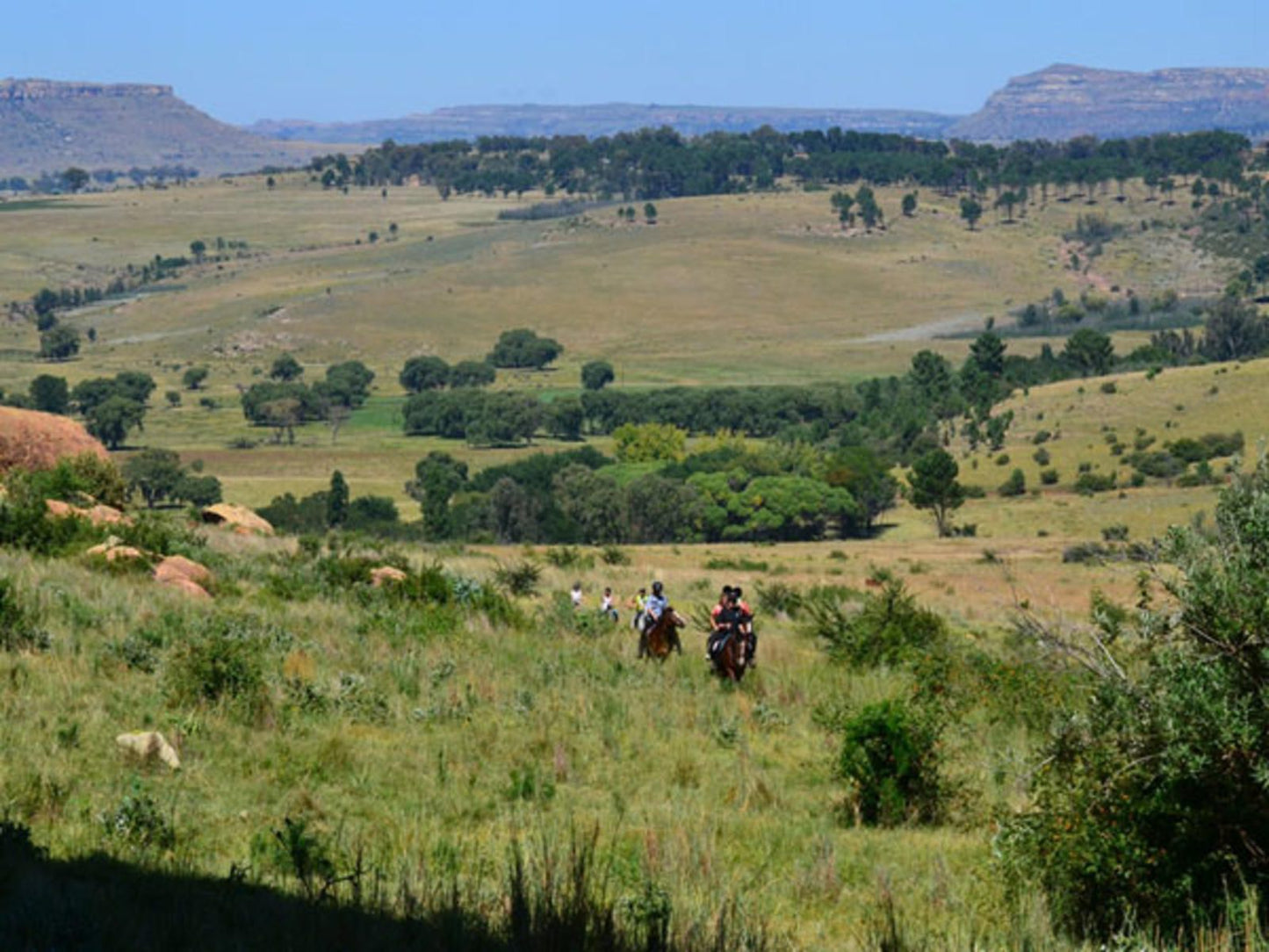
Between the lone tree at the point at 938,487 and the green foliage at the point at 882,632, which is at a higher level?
the green foliage at the point at 882,632

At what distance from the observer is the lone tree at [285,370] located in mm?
163650

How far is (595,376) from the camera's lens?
516ft

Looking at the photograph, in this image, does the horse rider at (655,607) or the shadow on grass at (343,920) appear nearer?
the shadow on grass at (343,920)

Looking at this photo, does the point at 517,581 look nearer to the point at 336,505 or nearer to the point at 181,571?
the point at 181,571

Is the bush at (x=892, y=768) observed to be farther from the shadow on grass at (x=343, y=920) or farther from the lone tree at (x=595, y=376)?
the lone tree at (x=595, y=376)

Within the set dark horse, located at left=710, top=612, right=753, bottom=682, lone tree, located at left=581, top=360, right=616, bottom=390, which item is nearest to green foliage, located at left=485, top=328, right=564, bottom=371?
lone tree, located at left=581, top=360, right=616, bottom=390

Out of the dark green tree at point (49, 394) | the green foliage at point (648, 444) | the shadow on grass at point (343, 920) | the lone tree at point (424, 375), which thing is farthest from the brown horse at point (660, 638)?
the lone tree at point (424, 375)

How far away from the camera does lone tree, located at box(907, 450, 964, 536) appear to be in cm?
7681

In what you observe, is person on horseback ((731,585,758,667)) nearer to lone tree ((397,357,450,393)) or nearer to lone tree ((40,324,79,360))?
lone tree ((397,357,450,393))

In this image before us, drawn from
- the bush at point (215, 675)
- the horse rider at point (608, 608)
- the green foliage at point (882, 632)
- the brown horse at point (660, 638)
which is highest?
the bush at point (215, 675)

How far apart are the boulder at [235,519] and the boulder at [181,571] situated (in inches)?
515

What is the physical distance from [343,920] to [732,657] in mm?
10959

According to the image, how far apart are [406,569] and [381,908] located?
17.9 metres

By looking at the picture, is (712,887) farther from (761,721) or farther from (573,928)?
(761,721)
